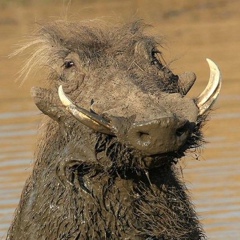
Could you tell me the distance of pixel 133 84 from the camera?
549cm

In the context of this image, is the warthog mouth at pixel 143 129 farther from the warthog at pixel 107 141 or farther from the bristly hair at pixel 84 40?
the bristly hair at pixel 84 40

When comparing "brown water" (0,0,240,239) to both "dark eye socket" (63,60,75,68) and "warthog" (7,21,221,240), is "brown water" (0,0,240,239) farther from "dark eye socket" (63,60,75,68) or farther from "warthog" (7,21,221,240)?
"dark eye socket" (63,60,75,68)

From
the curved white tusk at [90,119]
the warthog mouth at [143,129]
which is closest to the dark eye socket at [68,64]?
the warthog mouth at [143,129]

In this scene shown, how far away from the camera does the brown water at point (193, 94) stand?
9508mm

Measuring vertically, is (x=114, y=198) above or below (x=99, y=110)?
below

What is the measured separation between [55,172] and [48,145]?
222 mm

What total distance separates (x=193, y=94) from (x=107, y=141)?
721 cm

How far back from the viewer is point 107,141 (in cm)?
544

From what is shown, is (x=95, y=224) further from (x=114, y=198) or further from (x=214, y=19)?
(x=214, y=19)

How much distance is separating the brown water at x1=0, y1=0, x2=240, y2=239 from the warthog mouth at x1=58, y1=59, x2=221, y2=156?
96 cm

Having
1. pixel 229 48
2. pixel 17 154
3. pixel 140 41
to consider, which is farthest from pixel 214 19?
pixel 140 41

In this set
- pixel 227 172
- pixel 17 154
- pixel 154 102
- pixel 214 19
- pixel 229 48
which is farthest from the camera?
pixel 214 19

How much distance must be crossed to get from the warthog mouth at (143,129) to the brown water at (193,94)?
96 centimetres

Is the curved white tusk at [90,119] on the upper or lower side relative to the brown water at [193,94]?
upper
